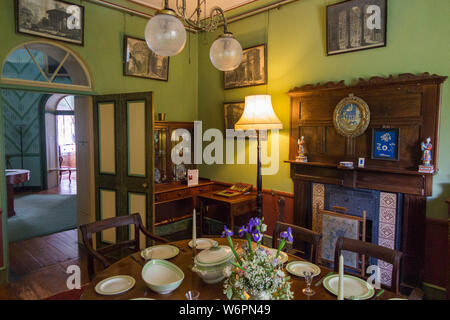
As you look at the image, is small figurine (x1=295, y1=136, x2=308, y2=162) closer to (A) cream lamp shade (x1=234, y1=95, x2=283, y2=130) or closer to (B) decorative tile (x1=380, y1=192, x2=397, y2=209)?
(A) cream lamp shade (x1=234, y1=95, x2=283, y2=130)

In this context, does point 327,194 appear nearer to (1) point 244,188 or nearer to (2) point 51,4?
(1) point 244,188

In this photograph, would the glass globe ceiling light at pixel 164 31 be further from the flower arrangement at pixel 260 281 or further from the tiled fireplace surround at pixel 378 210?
the tiled fireplace surround at pixel 378 210

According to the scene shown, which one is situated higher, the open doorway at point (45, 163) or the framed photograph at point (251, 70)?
the framed photograph at point (251, 70)

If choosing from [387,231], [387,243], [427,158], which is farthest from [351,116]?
[387,243]

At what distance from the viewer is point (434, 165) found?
2541 millimetres

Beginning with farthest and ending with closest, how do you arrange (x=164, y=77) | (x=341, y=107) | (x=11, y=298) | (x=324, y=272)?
1. (x=164, y=77)
2. (x=341, y=107)
3. (x=11, y=298)
4. (x=324, y=272)

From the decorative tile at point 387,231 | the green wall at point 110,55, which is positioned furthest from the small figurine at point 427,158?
the green wall at point 110,55

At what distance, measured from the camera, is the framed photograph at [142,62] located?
3910 millimetres

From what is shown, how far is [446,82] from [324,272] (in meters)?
2.00

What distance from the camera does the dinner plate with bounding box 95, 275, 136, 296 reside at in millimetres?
1521

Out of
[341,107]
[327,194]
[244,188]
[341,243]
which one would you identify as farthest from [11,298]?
[341,107]

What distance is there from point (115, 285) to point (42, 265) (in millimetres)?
2572

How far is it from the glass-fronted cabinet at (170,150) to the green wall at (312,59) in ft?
1.30

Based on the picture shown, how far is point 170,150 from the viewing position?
428cm
